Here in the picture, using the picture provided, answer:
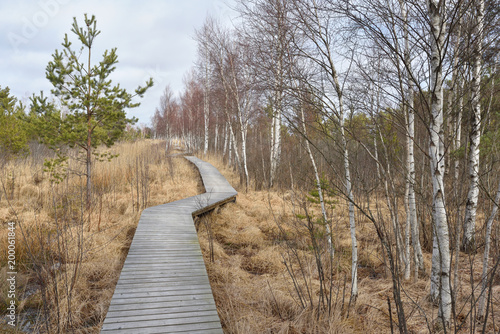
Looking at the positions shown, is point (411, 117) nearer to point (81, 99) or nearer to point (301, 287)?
point (301, 287)

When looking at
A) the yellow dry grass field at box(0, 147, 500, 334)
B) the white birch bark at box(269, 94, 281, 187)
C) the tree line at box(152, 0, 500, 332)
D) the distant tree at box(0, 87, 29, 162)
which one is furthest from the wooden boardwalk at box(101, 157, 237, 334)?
the distant tree at box(0, 87, 29, 162)

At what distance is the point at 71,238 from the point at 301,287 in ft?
Result: 12.8

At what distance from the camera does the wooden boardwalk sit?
2.68 meters

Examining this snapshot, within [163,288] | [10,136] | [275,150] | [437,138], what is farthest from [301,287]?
[10,136]

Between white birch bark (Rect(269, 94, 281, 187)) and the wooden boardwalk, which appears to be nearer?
the wooden boardwalk

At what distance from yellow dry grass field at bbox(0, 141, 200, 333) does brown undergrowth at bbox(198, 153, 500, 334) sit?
151 centimetres

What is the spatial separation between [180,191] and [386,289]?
690 centimetres

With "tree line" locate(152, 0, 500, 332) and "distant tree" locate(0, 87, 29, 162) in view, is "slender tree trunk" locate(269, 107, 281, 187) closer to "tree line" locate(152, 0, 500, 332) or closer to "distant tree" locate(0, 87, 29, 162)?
"tree line" locate(152, 0, 500, 332)

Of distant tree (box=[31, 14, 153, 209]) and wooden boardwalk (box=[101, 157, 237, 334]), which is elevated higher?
distant tree (box=[31, 14, 153, 209])

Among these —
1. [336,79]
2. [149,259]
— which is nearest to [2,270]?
[149,259]

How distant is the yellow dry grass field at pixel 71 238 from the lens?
291 centimetres

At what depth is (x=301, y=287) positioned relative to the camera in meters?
3.72

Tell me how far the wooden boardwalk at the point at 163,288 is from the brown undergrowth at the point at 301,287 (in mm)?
314

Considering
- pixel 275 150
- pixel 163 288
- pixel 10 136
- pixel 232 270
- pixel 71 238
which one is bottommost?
pixel 232 270
